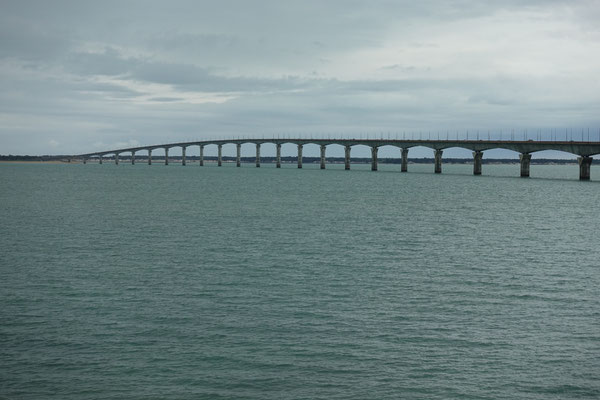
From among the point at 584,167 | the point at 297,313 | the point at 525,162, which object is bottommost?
the point at 297,313

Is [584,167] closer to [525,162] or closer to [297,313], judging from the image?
[525,162]

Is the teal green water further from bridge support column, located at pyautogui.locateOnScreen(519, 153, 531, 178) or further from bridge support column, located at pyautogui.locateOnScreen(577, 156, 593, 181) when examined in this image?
bridge support column, located at pyautogui.locateOnScreen(519, 153, 531, 178)

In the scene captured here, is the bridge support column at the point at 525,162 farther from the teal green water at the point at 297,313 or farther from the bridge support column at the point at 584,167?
the teal green water at the point at 297,313

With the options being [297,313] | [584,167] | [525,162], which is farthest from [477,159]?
[297,313]

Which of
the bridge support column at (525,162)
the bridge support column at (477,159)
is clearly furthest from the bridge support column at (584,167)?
the bridge support column at (477,159)

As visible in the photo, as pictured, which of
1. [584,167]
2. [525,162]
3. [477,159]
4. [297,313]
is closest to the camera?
[297,313]

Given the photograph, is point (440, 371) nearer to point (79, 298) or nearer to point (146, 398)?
point (146, 398)

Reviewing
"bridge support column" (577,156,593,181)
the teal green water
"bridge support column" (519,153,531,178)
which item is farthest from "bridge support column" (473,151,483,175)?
the teal green water

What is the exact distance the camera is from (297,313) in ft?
81.4

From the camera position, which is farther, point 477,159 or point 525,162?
point 477,159

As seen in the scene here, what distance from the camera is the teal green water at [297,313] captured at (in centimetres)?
1834

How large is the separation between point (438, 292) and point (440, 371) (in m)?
9.78

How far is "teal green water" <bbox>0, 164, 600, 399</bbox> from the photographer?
18344mm

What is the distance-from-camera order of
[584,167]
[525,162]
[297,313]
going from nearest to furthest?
[297,313] → [584,167] → [525,162]
